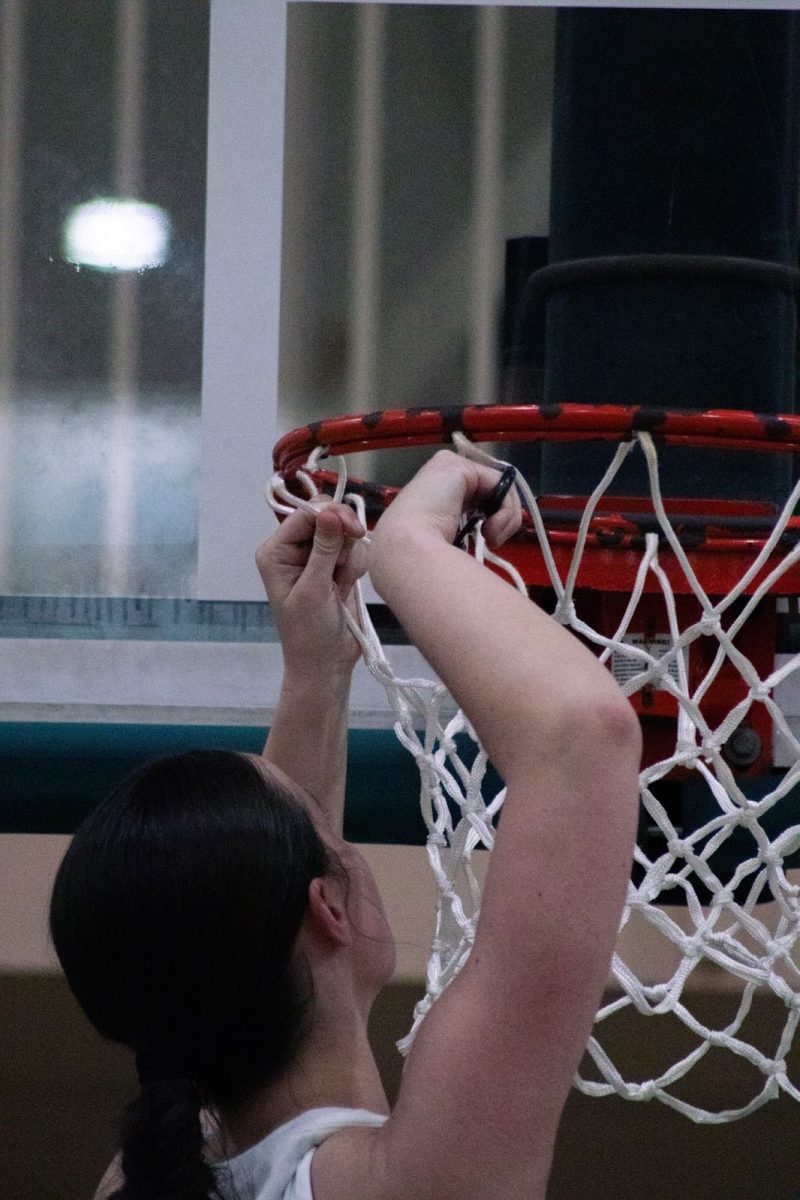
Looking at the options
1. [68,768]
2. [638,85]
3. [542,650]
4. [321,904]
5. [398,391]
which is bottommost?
[68,768]

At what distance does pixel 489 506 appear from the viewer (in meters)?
0.70

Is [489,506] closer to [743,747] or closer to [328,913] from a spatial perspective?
[328,913]

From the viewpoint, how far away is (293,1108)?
2.04 ft

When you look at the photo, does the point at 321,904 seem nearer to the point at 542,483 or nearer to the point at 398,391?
the point at 542,483

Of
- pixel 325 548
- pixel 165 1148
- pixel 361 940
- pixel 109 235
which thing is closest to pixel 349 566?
pixel 325 548

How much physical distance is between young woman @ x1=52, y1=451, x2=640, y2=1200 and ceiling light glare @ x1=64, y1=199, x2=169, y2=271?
84cm

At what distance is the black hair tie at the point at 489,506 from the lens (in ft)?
2.29

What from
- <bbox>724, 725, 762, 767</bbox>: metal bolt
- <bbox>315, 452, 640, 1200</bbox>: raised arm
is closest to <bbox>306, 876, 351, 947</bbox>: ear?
<bbox>315, 452, 640, 1200</bbox>: raised arm

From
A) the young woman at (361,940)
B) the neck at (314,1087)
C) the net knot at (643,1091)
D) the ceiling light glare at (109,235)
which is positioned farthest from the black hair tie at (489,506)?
the ceiling light glare at (109,235)

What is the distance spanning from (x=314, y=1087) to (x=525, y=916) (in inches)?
7.3

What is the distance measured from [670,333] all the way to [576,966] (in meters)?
0.81

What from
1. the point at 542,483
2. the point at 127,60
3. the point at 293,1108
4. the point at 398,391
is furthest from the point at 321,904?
the point at 127,60

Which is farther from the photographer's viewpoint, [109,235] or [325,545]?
[109,235]

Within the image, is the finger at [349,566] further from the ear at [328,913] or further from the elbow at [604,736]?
the elbow at [604,736]
